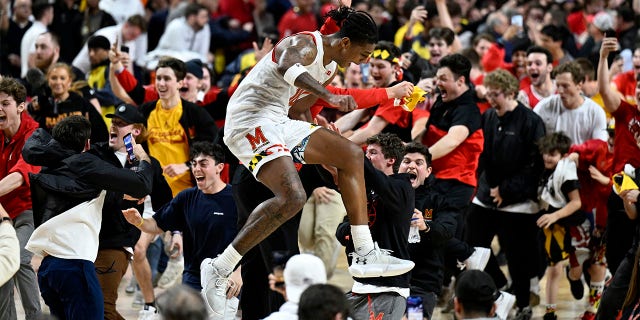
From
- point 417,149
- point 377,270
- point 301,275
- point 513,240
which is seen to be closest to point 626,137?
point 513,240

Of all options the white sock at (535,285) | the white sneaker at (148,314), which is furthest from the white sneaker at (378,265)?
the white sock at (535,285)

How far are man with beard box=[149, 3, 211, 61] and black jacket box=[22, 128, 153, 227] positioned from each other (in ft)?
23.6

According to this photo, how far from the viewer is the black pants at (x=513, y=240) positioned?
31.1ft

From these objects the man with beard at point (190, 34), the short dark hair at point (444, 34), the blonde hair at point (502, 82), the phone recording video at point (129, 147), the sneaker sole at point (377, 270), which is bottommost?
the man with beard at point (190, 34)

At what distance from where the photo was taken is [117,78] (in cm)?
1060

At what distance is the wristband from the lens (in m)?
6.48

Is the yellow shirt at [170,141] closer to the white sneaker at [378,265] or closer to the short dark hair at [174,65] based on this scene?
the short dark hair at [174,65]

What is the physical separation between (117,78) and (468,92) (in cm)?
345

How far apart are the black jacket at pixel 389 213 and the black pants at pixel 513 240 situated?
2.74 m

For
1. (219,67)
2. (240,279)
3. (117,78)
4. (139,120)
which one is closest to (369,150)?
(240,279)

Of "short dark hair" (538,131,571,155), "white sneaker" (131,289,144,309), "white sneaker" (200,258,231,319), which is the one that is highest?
"white sneaker" (200,258,231,319)

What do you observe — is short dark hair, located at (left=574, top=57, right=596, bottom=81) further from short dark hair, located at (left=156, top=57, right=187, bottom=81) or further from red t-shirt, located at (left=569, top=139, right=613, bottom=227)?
short dark hair, located at (left=156, top=57, right=187, bottom=81)

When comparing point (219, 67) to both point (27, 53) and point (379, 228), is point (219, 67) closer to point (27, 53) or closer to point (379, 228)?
point (27, 53)

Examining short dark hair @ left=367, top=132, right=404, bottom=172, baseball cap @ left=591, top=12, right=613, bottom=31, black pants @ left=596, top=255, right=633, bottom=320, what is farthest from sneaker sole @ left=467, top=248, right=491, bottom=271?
baseball cap @ left=591, top=12, right=613, bottom=31
